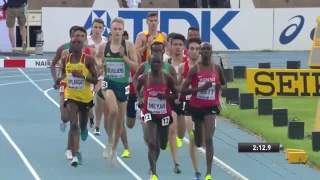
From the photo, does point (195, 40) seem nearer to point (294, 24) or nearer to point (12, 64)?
point (12, 64)

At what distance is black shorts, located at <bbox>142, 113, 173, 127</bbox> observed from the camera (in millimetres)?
14469

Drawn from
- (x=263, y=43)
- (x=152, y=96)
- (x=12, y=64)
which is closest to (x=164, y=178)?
(x=152, y=96)

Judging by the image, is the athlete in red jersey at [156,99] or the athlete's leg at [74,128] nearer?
the athlete in red jersey at [156,99]

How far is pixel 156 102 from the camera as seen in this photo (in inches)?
569

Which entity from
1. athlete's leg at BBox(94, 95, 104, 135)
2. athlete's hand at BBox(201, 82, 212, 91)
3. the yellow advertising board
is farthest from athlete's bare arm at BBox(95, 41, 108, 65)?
the yellow advertising board

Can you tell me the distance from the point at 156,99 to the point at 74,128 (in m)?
1.89

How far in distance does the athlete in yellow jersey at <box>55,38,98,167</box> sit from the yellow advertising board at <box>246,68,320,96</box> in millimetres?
9087

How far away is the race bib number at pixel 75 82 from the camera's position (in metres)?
15.8

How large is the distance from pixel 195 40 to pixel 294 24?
21.1m

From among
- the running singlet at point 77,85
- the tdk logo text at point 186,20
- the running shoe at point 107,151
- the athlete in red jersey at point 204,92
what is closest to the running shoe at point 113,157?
the running shoe at point 107,151

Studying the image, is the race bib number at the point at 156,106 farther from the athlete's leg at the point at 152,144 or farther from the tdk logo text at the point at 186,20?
the tdk logo text at the point at 186,20

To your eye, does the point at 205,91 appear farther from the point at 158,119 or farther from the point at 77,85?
the point at 77,85

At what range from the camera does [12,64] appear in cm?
2073

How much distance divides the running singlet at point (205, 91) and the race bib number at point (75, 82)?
6.49ft
